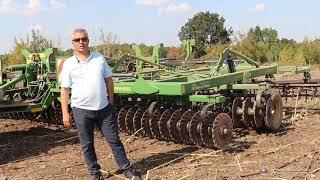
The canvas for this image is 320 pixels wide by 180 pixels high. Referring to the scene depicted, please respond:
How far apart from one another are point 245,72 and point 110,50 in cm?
1686

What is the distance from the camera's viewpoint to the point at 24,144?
8164mm

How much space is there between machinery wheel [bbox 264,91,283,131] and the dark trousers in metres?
3.10

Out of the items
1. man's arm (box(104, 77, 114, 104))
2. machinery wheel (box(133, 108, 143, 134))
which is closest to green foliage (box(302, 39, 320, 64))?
machinery wheel (box(133, 108, 143, 134))

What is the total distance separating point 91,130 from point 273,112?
3.55 meters

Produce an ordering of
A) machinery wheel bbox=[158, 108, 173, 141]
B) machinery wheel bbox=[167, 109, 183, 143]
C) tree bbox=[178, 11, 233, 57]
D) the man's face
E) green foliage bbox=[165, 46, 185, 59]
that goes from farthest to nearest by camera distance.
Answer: tree bbox=[178, 11, 233, 57], green foliage bbox=[165, 46, 185, 59], machinery wheel bbox=[158, 108, 173, 141], machinery wheel bbox=[167, 109, 183, 143], the man's face

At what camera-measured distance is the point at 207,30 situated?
39094mm

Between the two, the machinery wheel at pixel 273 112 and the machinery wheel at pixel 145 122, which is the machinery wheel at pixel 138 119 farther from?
the machinery wheel at pixel 273 112

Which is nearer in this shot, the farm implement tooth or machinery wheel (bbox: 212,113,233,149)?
machinery wheel (bbox: 212,113,233,149)

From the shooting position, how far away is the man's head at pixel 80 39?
5.29 metres

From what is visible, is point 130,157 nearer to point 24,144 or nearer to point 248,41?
point 24,144

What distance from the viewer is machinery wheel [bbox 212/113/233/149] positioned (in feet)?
22.2

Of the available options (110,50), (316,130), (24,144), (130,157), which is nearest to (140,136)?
(130,157)

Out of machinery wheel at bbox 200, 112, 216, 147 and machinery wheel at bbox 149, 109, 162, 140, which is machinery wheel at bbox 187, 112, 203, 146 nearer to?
machinery wheel at bbox 200, 112, 216, 147

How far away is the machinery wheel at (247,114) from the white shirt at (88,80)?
2960 mm
